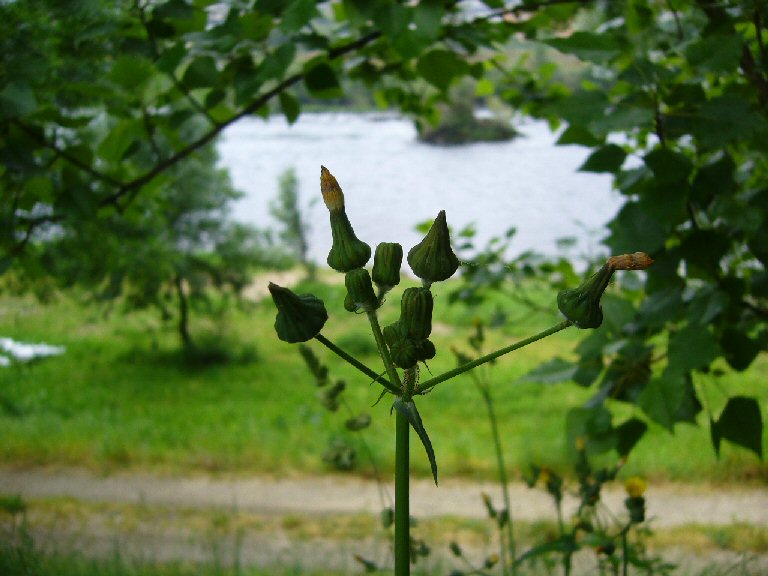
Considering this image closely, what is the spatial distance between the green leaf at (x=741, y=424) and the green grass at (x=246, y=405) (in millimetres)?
1342

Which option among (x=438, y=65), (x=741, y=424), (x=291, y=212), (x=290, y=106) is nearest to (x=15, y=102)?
(x=290, y=106)

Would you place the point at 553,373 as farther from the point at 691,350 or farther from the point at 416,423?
the point at 416,423

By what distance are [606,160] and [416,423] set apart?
0.57 metres

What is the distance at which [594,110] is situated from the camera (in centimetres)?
69

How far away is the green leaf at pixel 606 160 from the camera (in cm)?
75

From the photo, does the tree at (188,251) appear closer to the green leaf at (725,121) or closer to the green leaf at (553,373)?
the green leaf at (553,373)

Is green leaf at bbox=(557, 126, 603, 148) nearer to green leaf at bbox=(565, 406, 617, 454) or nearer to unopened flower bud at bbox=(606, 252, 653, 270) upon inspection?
green leaf at bbox=(565, 406, 617, 454)

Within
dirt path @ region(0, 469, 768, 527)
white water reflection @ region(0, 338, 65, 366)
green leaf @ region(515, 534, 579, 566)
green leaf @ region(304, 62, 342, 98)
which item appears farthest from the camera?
white water reflection @ region(0, 338, 65, 366)

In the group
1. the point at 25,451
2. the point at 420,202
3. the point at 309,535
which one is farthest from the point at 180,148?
the point at 420,202

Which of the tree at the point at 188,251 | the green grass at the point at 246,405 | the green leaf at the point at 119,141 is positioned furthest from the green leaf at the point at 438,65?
the tree at the point at 188,251

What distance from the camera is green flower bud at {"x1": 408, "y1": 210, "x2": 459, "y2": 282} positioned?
31cm

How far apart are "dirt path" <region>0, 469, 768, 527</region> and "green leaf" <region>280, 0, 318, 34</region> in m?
1.55

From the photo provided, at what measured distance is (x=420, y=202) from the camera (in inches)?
157

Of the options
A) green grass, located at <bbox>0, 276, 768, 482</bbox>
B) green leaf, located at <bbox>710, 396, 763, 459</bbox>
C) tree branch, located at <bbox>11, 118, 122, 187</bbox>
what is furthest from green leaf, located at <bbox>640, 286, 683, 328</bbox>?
green grass, located at <bbox>0, 276, 768, 482</bbox>
